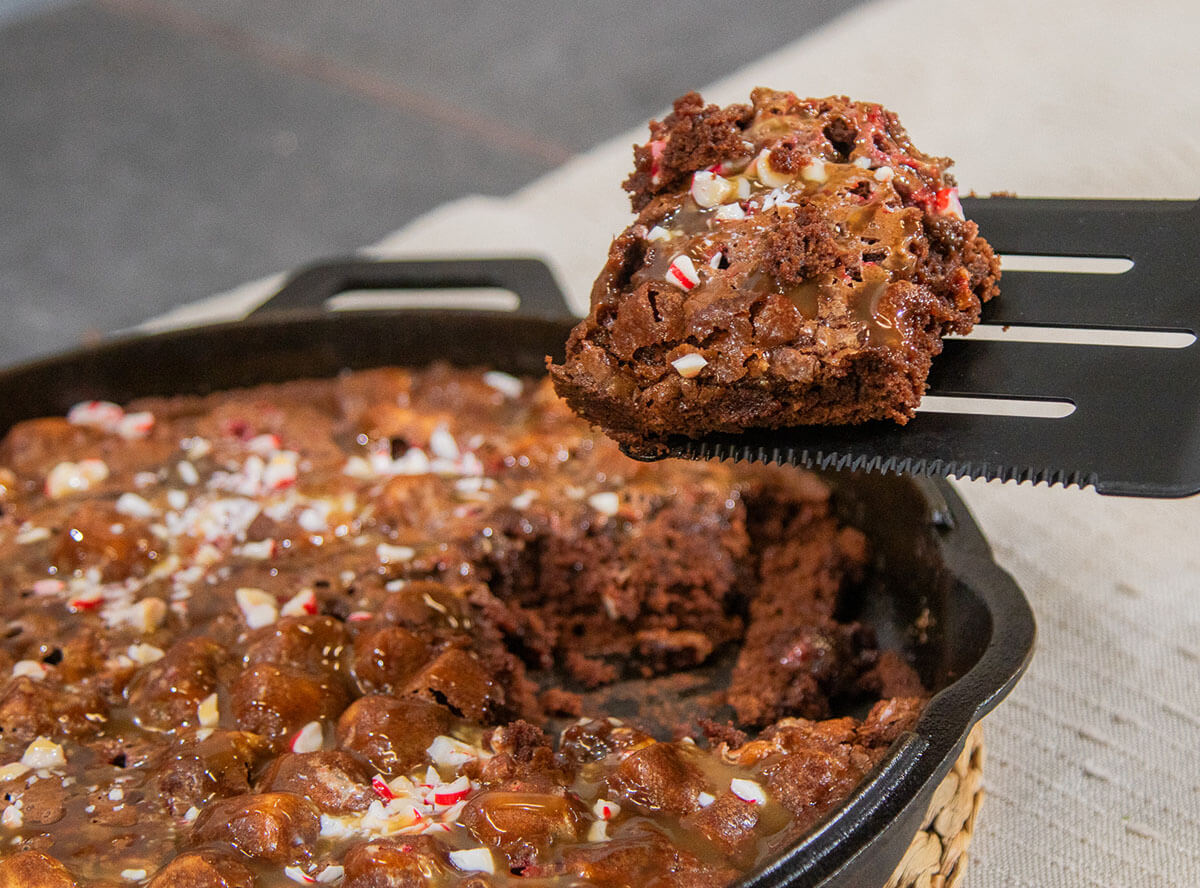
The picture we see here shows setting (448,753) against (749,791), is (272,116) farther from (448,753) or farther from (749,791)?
(749,791)

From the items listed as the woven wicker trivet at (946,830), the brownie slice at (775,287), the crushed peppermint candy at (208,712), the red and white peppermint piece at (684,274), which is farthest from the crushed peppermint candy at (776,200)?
the crushed peppermint candy at (208,712)

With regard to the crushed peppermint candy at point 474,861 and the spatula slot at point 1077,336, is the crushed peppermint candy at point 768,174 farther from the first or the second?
the crushed peppermint candy at point 474,861

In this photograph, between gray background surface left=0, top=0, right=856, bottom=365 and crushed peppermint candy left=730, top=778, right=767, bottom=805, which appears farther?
gray background surface left=0, top=0, right=856, bottom=365

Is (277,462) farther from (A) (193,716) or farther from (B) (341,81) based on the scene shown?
(B) (341,81)

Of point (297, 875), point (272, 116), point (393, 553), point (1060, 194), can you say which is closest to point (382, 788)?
point (297, 875)

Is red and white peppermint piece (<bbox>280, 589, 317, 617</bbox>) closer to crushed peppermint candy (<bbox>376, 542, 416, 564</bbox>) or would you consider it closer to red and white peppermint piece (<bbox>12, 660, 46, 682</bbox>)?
crushed peppermint candy (<bbox>376, 542, 416, 564</bbox>)

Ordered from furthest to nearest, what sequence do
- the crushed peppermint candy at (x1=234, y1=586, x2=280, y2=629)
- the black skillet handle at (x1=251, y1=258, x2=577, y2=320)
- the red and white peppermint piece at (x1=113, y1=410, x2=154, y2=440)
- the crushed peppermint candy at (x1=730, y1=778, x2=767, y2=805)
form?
the black skillet handle at (x1=251, y1=258, x2=577, y2=320), the red and white peppermint piece at (x1=113, y1=410, x2=154, y2=440), the crushed peppermint candy at (x1=234, y1=586, x2=280, y2=629), the crushed peppermint candy at (x1=730, y1=778, x2=767, y2=805)

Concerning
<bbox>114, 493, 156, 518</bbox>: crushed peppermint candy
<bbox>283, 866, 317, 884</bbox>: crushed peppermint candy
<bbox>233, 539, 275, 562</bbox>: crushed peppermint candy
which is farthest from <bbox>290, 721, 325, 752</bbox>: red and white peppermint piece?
<bbox>114, 493, 156, 518</bbox>: crushed peppermint candy

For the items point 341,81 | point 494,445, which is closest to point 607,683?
point 494,445
